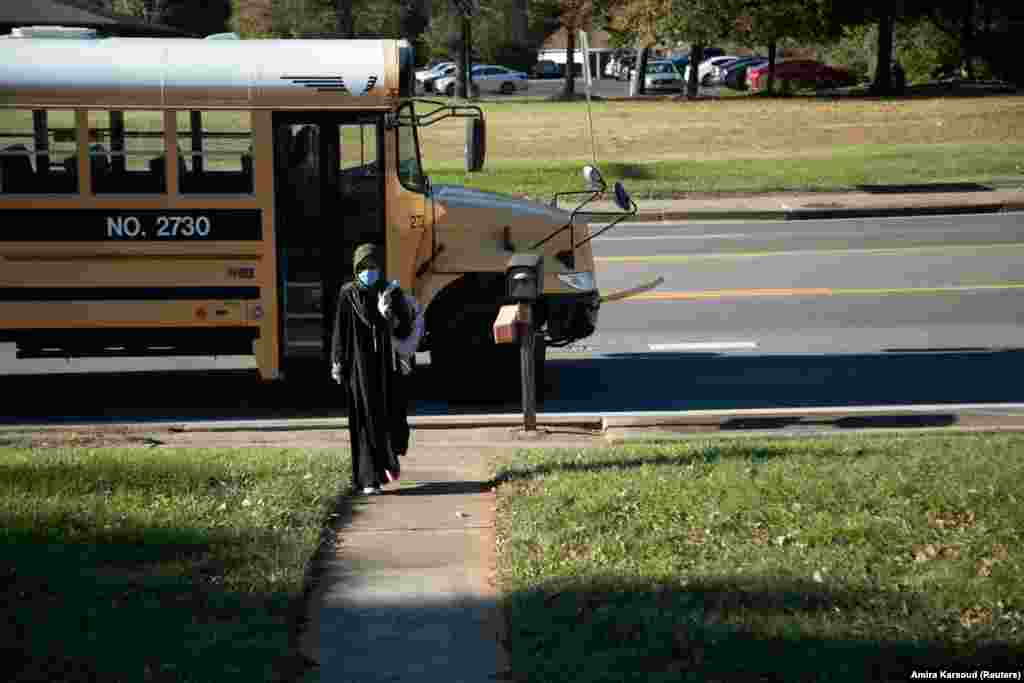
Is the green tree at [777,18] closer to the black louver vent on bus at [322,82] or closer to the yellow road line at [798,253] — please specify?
Result: the yellow road line at [798,253]

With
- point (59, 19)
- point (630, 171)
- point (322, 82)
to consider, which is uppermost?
point (59, 19)

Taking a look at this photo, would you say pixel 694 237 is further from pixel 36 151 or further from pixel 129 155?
pixel 36 151

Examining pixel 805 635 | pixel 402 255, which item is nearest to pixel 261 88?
pixel 402 255

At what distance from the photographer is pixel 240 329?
12.2 metres

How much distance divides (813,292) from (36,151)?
29.9ft

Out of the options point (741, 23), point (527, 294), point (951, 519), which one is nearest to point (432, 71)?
point (741, 23)

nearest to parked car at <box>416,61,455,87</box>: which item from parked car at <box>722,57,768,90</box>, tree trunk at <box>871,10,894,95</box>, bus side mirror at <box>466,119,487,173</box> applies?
parked car at <box>722,57,768,90</box>

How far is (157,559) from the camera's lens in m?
7.41

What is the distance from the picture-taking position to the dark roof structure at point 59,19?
90.3 ft

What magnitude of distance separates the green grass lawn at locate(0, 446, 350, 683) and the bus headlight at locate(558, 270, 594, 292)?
3.02 metres

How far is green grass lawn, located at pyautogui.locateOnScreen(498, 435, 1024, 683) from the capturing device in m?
5.96

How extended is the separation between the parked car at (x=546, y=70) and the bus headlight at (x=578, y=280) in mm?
73414

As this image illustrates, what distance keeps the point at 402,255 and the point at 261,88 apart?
1.68 m

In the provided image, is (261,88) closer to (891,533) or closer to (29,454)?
(29,454)
